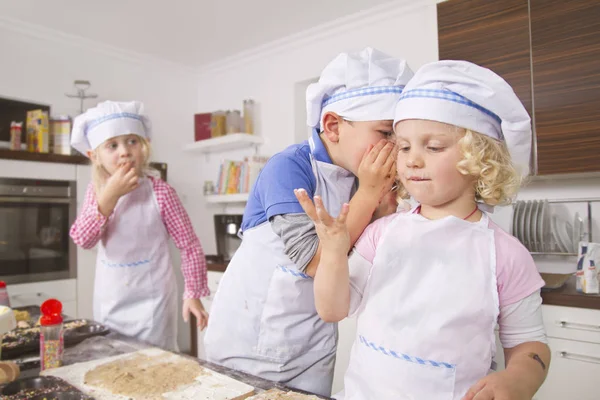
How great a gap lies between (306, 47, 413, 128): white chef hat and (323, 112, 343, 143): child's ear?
16mm

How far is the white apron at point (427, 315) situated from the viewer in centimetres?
78

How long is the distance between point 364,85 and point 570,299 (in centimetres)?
162

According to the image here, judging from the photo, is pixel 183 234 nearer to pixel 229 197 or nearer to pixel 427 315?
pixel 427 315

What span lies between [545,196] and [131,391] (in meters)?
2.52

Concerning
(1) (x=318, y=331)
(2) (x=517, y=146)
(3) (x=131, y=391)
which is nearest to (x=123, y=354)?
(3) (x=131, y=391)

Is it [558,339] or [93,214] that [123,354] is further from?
[558,339]

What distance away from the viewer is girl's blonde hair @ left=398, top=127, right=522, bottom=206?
795mm

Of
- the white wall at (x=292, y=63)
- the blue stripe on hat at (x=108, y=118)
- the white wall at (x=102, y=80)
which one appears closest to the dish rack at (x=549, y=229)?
the white wall at (x=292, y=63)

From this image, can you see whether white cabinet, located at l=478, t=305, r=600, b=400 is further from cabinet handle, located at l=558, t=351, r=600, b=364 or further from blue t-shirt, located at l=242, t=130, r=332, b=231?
blue t-shirt, located at l=242, t=130, r=332, b=231

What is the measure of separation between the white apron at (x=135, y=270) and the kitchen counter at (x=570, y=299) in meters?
1.69

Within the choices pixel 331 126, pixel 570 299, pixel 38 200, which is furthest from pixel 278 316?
pixel 38 200

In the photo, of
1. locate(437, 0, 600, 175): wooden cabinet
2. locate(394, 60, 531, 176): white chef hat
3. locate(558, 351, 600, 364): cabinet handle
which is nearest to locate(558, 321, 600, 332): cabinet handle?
locate(558, 351, 600, 364): cabinet handle

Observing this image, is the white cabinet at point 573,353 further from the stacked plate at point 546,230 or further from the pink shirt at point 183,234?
the pink shirt at point 183,234

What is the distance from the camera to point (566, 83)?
7.29 feet
